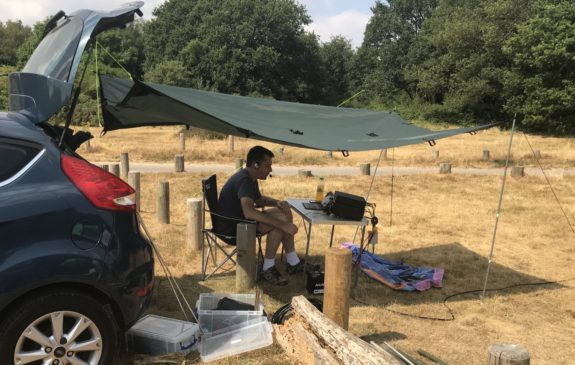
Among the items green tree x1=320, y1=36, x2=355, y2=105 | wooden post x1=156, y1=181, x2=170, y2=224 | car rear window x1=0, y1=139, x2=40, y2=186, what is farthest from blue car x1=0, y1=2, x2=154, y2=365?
green tree x1=320, y1=36, x2=355, y2=105

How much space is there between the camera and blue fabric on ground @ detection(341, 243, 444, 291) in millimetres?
5109

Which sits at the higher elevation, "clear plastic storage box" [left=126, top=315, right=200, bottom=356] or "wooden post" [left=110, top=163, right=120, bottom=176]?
"wooden post" [left=110, top=163, right=120, bottom=176]

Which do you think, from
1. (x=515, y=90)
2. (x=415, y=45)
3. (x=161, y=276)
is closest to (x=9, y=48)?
(x=415, y=45)

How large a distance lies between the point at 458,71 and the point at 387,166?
85.0 feet

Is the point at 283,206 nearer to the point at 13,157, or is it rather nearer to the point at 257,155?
the point at 257,155

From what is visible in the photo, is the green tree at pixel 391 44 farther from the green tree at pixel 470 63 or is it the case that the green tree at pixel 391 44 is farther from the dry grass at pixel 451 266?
the dry grass at pixel 451 266

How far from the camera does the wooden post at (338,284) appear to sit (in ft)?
10.6

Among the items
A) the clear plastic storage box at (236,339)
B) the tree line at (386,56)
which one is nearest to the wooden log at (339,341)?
the clear plastic storage box at (236,339)

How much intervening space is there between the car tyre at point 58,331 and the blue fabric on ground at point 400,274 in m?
3.11

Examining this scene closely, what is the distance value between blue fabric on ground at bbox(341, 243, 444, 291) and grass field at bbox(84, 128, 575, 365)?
9cm

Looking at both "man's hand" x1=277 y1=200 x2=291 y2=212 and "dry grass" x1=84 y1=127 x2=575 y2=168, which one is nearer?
"man's hand" x1=277 y1=200 x2=291 y2=212

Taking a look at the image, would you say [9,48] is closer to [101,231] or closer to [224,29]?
[224,29]

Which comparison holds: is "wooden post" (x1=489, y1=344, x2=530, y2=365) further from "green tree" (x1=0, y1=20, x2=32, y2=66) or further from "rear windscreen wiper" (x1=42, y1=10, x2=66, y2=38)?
"green tree" (x1=0, y1=20, x2=32, y2=66)

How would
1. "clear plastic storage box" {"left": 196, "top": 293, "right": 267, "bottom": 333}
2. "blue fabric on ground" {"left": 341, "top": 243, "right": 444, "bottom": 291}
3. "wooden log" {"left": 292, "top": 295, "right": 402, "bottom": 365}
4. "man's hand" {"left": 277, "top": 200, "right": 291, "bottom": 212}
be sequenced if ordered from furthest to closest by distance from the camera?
"man's hand" {"left": 277, "top": 200, "right": 291, "bottom": 212} → "blue fabric on ground" {"left": 341, "top": 243, "right": 444, "bottom": 291} → "clear plastic storage box" {"left": 196, "top": 293, "right": 267, "bottom": 333} → "wooden log" {"left": 292, "top": 295, "right": 402, "bottom": 365}
